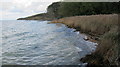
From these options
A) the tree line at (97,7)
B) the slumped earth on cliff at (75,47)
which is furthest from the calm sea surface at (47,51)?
the tree line at (97,7)

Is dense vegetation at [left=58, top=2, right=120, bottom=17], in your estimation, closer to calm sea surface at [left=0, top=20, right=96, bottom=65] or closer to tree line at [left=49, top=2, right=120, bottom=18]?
tree line at [left=49, top=2, right=120, bottom=18]

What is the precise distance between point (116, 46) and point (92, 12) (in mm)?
29600

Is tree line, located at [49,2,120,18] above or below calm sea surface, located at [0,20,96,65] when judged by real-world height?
above

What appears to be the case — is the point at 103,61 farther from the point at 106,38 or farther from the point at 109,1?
the point at 109,1

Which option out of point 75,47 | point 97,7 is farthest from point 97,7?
point 75,47

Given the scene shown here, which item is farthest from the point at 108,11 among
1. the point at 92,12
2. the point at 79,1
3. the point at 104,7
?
the point at 79,1

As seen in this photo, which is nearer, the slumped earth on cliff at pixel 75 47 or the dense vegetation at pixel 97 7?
the slumped earth on cliff at pixel 75 47

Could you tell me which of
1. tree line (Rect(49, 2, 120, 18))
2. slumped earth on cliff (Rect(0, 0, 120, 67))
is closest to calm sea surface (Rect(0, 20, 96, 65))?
slumped earth on cliff (Rect(0, 0, 120, 67))

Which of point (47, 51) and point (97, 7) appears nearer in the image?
point (47, 51)

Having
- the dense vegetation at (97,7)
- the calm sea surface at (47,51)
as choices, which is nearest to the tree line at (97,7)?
the dense vegetation at (97,7)

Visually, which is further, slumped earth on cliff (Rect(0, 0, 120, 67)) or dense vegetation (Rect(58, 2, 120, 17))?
dense vegetation (Rect(58, 2, 120, 17))

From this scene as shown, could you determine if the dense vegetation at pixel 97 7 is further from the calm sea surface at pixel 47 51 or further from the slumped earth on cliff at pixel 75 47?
the calm sea surface at pixel 47 51

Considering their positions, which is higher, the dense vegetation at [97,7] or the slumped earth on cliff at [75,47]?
the dense vegetation at [97,7]

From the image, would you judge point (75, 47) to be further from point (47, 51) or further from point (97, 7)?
point (97, 7)
